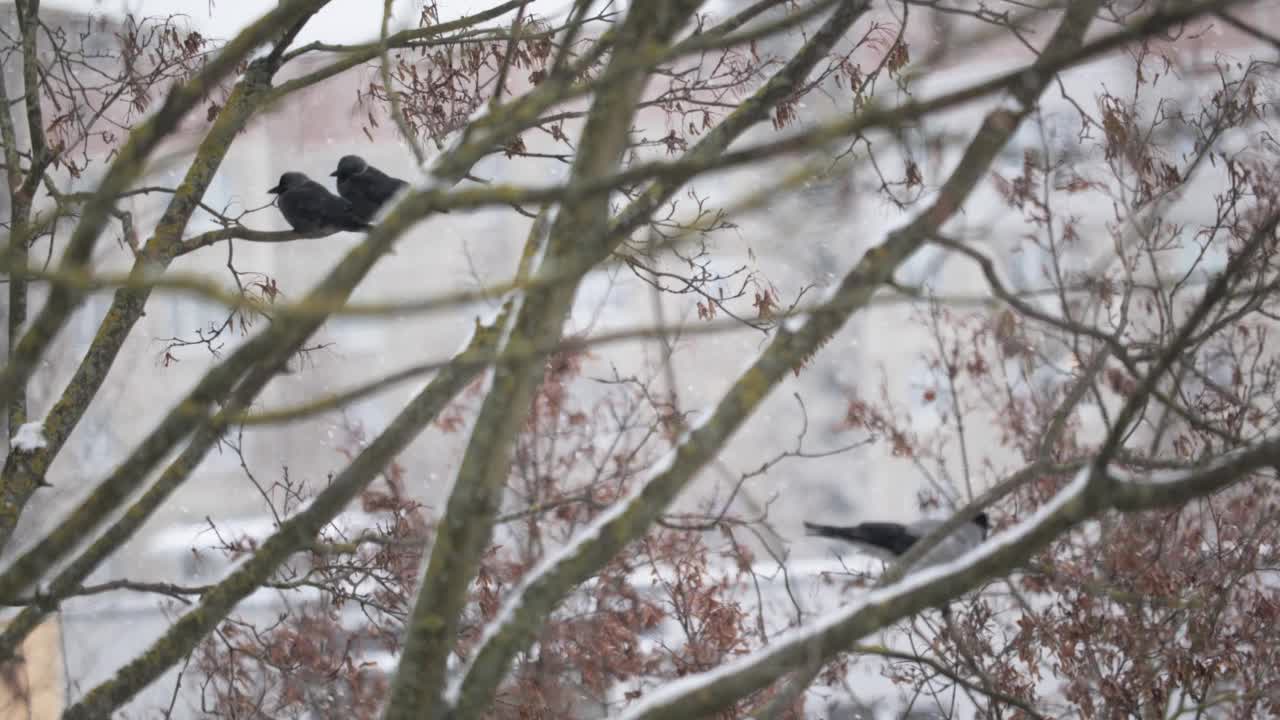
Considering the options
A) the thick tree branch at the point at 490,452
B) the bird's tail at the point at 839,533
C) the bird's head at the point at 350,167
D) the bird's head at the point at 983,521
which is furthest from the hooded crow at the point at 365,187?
the thick tree branch at the point at 490,452

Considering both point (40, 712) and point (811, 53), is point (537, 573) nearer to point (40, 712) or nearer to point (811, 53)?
point (811, 53)

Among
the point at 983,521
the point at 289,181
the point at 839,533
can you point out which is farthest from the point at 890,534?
the point at 289,181

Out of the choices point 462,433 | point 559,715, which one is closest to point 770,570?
point 462,433

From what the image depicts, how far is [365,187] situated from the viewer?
443 cm

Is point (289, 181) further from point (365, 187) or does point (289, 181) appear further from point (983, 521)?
point (983, 521)

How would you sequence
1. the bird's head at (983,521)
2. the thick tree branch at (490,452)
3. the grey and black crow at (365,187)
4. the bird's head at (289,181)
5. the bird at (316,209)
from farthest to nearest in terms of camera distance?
the bird's head at (983,521), the bird's head at (289,181), the grey and black crow at (365,187), the bird at (316,209), the thick tree branch at (490,452)

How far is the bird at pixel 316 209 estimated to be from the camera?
4176mm

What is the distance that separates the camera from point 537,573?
67.2 inches

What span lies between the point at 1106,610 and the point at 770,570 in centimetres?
427

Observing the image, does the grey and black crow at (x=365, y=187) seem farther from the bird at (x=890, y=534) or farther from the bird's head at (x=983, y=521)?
the bird's head at (x=983, y=521)

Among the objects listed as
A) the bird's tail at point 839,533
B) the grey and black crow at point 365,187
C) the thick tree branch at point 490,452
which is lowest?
the thick tree branch at point 490,452

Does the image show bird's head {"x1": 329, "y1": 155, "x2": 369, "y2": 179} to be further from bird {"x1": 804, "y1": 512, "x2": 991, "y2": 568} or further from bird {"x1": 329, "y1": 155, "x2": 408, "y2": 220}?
bird {"x1": 804, "y1": 512, "x2": 991, "y2": 568}

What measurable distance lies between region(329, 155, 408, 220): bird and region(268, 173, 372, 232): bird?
70 mm

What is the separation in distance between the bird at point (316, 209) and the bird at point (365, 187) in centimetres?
7
